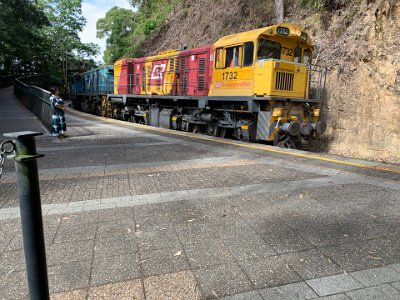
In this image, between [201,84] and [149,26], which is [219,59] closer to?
[201,84]

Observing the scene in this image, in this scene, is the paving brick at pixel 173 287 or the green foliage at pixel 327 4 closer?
the paving brick at pixel 173 287

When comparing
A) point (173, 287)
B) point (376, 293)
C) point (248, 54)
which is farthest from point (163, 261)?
point (248, 54)

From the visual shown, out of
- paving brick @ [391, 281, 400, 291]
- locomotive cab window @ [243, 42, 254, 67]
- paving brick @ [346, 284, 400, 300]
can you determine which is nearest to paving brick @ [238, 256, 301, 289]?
paving brick @ [346, 284, 400, 300]

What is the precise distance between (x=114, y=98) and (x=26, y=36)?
24939 millimetres

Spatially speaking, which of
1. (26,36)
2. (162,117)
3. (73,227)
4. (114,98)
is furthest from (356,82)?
(26,36)

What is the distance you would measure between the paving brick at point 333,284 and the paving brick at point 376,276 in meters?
0.08

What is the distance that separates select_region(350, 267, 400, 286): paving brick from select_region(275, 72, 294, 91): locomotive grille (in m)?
7.78

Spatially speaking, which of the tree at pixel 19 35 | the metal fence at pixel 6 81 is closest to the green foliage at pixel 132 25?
the tree at pixel 19 35

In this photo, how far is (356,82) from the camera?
1237 cm

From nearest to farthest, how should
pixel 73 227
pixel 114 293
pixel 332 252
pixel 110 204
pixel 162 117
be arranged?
pixel 114 293, pixel 332 252, pixel 73 227, pixel 110 204, pixel 162 117

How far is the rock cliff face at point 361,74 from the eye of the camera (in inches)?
441

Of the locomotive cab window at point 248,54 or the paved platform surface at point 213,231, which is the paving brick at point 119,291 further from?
the locomotive cab window at point 248,54

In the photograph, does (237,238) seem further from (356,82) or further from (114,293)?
(356,82)

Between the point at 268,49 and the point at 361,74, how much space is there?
14.2ft
